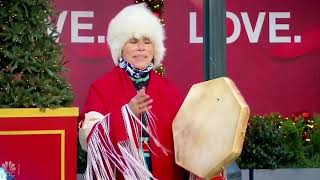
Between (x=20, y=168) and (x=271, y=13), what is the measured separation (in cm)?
555

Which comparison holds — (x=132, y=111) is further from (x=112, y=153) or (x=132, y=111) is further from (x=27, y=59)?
(x=27, y=59)

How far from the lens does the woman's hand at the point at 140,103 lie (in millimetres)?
3787

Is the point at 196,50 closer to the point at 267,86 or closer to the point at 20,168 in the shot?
the point at 267,86

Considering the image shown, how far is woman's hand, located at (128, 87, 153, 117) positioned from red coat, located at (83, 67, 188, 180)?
0.11m

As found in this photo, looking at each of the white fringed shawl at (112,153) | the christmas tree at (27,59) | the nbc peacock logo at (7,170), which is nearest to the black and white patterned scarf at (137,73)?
the white fringed shawl at (112,153)

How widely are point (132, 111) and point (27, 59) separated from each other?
0.74 metres

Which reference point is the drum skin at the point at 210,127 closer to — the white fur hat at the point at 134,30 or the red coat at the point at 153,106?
the red coat at the point at 153,106

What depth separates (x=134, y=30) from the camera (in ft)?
13.3

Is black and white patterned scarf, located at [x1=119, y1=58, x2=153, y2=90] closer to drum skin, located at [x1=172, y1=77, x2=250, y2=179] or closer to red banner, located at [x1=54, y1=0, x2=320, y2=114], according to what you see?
drum skin, located at [x1=172, y1=77, x2=250, y2=179]

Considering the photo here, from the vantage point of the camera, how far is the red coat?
3959mm

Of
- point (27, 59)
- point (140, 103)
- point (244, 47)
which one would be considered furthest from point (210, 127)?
point (244, 47)

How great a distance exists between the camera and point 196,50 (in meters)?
8.88

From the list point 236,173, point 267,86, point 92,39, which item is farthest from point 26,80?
point 267,86

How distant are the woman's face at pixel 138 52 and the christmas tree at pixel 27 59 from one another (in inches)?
18.9
